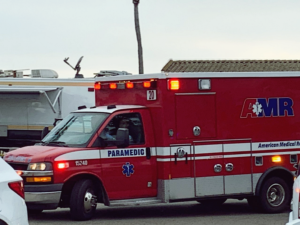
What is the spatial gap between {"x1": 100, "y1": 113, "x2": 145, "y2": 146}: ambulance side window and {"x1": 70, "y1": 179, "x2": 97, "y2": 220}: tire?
3.30 ft

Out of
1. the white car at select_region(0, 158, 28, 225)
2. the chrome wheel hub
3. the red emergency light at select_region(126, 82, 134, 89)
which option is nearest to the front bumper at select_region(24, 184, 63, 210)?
the red emergency light at select_region(126, 82, 134, 89)

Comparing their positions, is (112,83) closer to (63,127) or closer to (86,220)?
(63,127)

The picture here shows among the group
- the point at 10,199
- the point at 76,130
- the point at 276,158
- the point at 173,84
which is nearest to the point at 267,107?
the point at 276,158

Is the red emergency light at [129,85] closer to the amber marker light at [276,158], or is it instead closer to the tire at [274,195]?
the amber marker light at [276,158]

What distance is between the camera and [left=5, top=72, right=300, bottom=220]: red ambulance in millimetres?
12031

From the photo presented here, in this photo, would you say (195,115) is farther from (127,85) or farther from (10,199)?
(10,199)

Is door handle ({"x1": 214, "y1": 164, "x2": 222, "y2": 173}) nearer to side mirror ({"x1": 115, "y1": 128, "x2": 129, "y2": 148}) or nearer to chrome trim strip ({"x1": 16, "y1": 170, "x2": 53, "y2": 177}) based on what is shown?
side mirror ({"x1": 115, "y1": 128, "x2": 129, "y2": 148})

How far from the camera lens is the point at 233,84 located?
43.9 ft

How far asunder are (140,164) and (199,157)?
110 cm

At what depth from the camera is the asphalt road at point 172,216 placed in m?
12.2

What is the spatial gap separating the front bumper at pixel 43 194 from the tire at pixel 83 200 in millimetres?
282

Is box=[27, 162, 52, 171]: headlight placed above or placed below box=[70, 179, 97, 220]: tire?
above

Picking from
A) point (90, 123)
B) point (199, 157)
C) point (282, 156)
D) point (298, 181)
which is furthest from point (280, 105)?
point (298, 181)

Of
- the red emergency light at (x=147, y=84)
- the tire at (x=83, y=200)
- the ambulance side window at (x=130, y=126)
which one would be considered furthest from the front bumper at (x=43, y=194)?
the red emergency light at (x=147, y=84)
